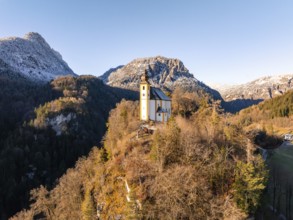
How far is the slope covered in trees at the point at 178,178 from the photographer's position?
43000 mm

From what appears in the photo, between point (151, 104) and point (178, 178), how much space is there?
32908mm

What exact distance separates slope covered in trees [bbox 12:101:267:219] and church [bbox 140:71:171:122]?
8.86 m

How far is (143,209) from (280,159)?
2399 inches

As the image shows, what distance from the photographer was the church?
73188 millimetres

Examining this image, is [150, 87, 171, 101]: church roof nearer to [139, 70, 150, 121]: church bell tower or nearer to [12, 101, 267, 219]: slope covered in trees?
[139, 70, 150, 121]: church bell tower

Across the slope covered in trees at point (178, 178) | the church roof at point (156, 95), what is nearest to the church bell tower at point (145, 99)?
the church roof at point (156, 95)

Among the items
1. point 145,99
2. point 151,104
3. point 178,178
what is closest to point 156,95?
point 151,104

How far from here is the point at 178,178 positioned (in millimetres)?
44125

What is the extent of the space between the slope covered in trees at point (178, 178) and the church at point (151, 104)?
886 centimetres

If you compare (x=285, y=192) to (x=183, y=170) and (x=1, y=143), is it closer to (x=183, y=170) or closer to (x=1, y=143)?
(x=183, y=170)

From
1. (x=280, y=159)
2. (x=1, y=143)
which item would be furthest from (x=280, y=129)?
(x=1, y=143)

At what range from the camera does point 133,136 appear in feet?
215

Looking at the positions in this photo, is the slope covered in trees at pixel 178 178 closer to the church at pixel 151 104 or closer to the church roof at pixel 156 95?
the church at pixel 151 104

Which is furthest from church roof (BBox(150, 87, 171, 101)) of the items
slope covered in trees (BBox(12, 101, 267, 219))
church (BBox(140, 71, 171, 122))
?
slope covered in trees (BBox(12, 101, 267, 219))
